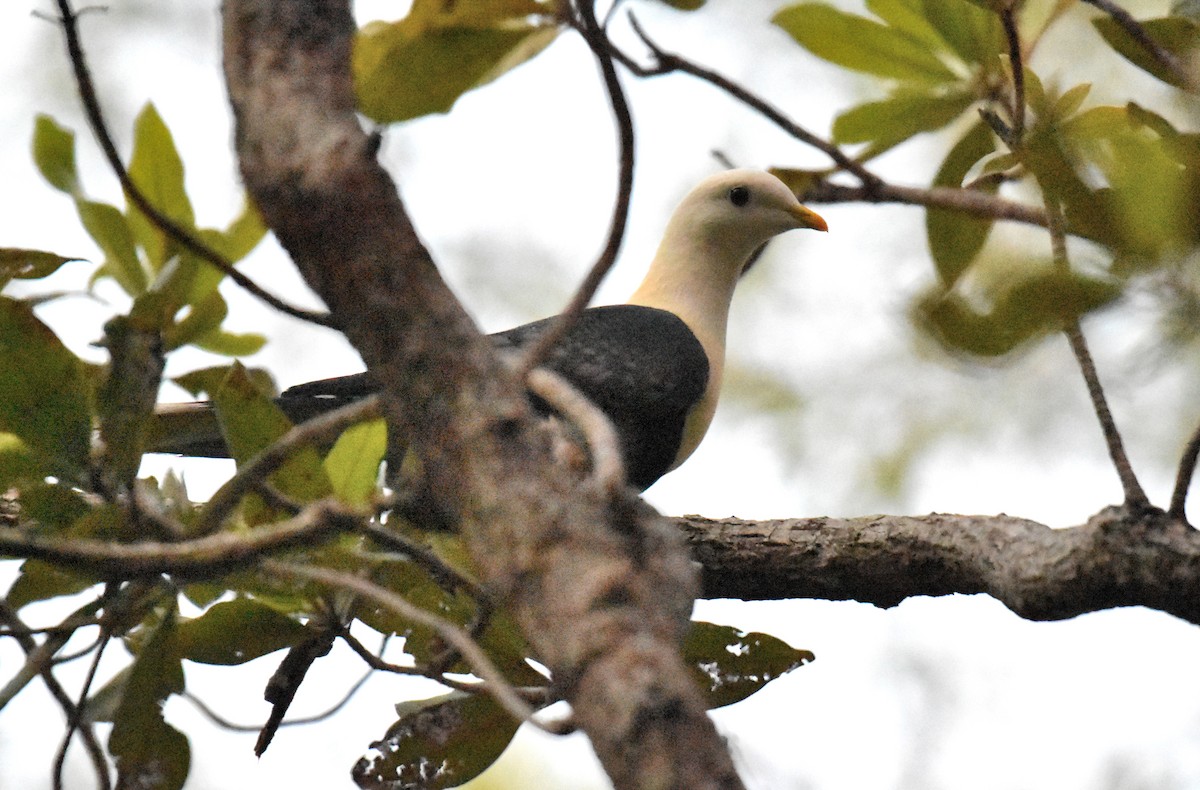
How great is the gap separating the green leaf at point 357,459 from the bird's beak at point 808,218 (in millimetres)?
2187

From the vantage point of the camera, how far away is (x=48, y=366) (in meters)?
1.51

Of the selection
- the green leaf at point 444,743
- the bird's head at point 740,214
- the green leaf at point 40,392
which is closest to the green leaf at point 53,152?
the green leaf at point 40,392

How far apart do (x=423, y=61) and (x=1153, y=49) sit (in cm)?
78

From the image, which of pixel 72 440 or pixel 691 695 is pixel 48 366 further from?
pixel 691 695

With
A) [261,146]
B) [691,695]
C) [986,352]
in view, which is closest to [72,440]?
[261,146]

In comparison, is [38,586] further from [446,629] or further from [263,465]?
[446,629]

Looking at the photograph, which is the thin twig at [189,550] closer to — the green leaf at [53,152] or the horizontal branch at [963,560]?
the green leaf at [53,152]

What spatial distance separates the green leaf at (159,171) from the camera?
1.81m

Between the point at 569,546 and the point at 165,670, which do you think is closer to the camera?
the point at 569,546

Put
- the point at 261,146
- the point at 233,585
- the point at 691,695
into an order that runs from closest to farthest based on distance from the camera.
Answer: the point at 691,695 < the point at 261,146 < the point at 233,585

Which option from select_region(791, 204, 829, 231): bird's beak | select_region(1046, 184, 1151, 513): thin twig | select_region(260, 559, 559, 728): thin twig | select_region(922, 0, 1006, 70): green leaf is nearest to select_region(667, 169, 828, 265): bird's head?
select_region(791, 204, 829, 231): bird's beak

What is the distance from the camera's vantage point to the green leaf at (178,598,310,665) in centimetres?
161

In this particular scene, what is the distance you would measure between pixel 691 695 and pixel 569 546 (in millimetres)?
168

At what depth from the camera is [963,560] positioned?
6.59 feet
